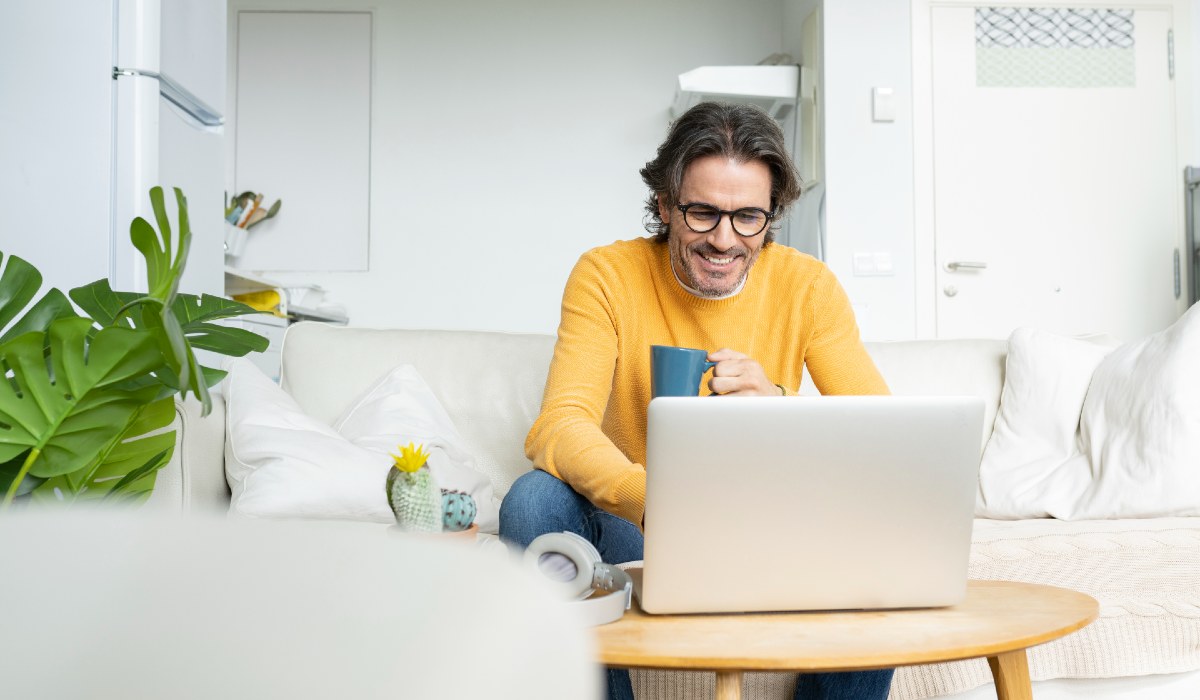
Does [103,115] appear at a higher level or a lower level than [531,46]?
lower

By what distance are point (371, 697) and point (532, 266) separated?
4.86 meters

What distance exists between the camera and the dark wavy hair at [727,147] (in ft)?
5.45

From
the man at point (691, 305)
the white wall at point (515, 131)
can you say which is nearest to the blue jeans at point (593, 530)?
the man at point (691, 305)

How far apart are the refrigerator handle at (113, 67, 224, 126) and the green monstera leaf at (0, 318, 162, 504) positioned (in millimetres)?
1238

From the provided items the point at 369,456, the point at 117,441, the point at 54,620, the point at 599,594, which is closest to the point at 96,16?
the point at 369,456

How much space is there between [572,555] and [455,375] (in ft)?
4.17

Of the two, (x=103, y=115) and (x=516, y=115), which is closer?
(x=103, y=115)

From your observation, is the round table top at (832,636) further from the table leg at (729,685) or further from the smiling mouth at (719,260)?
the smiling mouth at (719,260)

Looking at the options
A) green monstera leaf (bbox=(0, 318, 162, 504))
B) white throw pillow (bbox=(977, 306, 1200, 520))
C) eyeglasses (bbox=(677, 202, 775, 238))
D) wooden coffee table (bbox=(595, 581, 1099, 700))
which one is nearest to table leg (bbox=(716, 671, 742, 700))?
wooden coffee table (bbox=(595, 581, 1099, 700))

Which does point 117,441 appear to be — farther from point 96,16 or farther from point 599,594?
point 96,16

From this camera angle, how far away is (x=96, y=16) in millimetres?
2221

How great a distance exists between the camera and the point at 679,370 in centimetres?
125

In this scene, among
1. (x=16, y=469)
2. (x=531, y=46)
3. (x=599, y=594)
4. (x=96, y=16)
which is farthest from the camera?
(x=531, y=46)

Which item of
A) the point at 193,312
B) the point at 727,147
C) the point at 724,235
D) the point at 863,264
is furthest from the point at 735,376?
the point at 863,264
